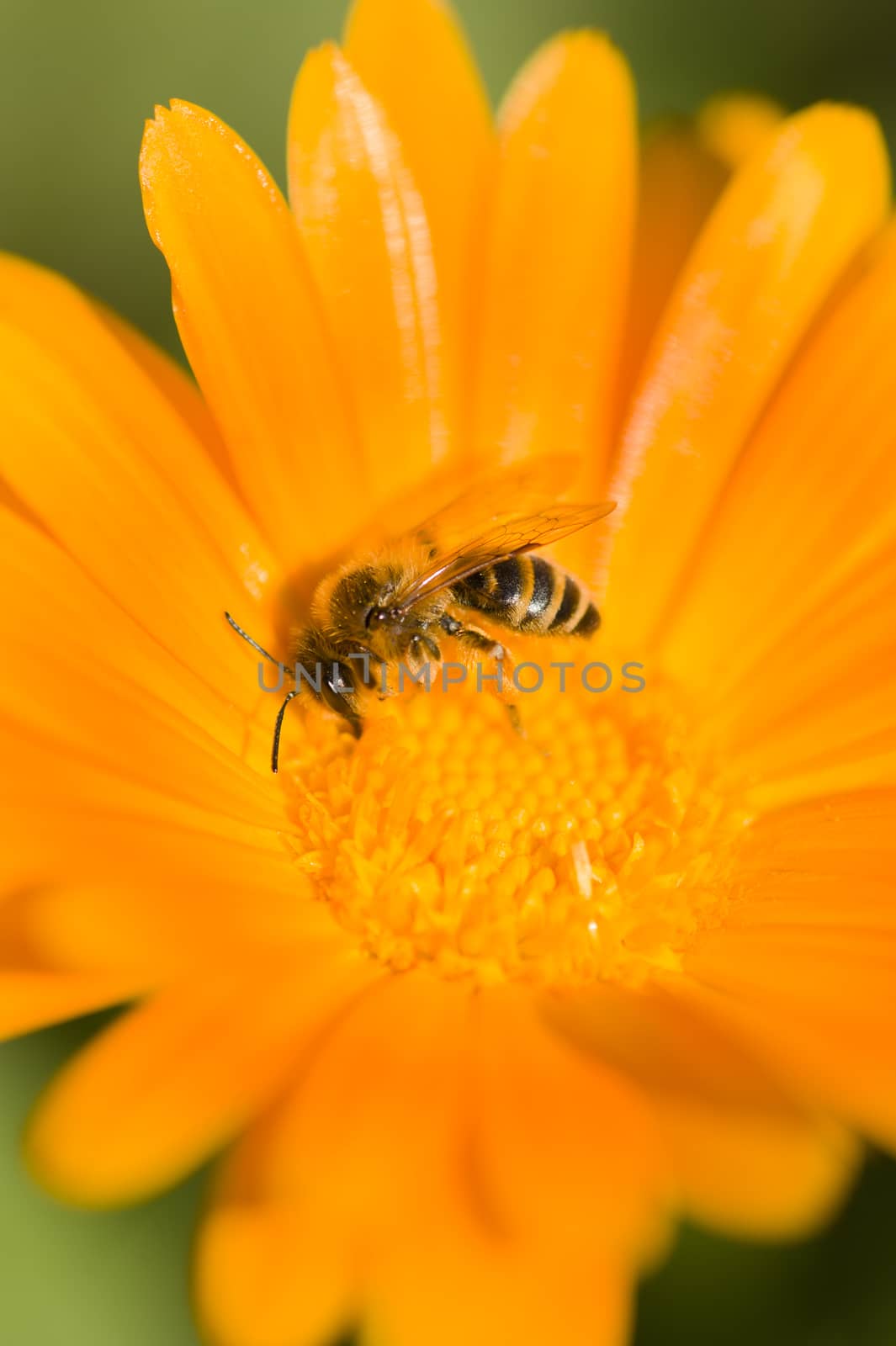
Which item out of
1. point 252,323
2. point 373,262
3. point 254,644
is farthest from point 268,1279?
point 373,262

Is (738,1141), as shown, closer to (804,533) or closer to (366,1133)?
(366,1133)

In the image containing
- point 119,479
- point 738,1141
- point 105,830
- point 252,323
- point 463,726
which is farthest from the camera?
point 463,726

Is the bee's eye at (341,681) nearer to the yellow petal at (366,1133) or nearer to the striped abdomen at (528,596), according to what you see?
the striped abdomen at (528,596)

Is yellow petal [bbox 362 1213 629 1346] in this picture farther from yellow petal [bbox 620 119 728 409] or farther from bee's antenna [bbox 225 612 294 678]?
yellow petal [bbox 620 119 728 409]

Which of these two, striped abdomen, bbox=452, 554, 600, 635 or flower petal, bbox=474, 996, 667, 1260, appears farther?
striped abdomen, bbox=452, 554, 600, 635

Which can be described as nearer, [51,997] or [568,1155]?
[568,1155]

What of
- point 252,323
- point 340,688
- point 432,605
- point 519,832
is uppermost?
point 252,323

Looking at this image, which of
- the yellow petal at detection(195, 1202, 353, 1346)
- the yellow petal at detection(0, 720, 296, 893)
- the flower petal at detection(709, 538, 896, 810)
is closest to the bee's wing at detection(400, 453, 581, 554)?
the flower petal at detection(709, 538, 896, 810)

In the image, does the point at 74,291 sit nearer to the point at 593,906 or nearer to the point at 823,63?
the point at 593,906
